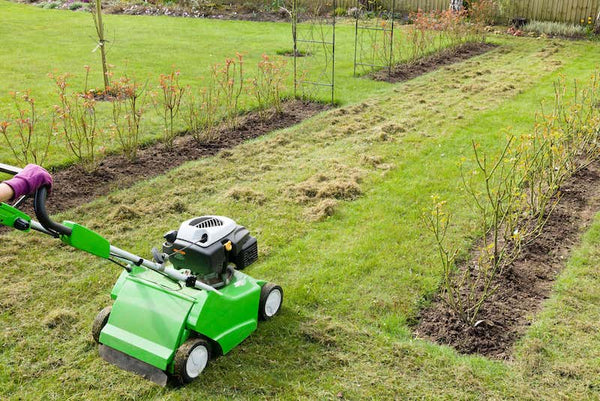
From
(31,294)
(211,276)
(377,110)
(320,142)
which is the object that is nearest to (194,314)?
(211,276)

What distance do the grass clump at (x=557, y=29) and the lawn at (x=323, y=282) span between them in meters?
9.93

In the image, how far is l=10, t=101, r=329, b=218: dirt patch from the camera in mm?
6090

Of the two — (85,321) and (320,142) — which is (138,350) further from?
(320,142)

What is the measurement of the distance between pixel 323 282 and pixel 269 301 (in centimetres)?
67

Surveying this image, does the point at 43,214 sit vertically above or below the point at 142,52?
above

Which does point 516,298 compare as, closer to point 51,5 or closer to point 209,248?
point 209,248

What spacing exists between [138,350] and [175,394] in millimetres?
333

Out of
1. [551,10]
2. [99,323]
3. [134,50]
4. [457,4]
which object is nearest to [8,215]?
[99,323]

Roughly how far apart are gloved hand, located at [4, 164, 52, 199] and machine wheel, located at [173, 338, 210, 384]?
1.23 meters

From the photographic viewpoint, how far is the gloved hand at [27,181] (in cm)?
273

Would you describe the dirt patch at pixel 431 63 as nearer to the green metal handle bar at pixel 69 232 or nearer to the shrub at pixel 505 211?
the shrub at pixel 505 211

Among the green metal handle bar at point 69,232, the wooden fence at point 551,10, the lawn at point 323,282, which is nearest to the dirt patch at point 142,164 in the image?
the lawn at point 323,282

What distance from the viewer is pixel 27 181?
2.76 m

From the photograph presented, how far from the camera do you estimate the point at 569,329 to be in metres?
3.98
